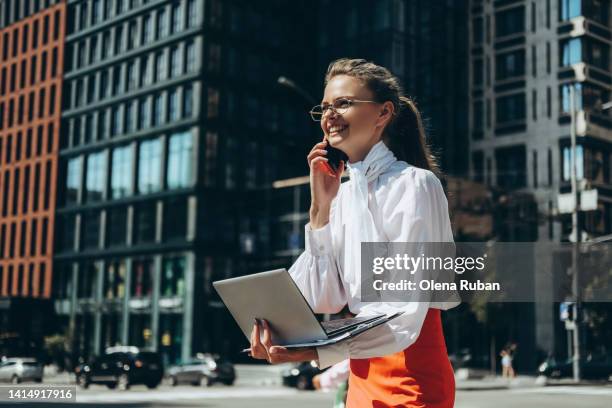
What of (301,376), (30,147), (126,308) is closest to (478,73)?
(301,376)

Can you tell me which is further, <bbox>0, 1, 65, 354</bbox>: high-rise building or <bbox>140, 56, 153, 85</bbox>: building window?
<bbox>0, 1, 65, 354</bbox>: high-rise building

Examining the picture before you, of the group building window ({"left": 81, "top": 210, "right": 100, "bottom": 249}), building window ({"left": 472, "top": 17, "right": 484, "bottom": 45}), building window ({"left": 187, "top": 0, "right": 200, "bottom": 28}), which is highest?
building window ({"left": 187, "top": 0, "right": 200, "bottom": 28})

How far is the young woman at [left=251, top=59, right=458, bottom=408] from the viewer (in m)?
2.19

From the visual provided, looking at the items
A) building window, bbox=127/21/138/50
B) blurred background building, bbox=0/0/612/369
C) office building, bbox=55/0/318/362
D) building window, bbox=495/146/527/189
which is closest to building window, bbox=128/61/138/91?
office building, bbox=55/0/318/362

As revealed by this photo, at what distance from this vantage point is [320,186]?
270cm

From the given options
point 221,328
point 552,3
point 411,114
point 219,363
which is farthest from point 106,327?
point 411,114

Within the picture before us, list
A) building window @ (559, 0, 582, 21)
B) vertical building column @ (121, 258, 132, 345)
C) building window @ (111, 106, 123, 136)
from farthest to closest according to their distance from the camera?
building window @ (111, 106, 123, 136), vertical building column @ (121, 258, 132, 345), building window @ (559, 0, 582, 21)

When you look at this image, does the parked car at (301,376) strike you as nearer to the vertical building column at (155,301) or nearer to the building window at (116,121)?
the vertical building column at (155,301)

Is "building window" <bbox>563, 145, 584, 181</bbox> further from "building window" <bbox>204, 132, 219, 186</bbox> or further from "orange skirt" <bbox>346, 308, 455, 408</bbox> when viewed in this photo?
"orange skirt" <bbox>346, 308, 455, 408</bbox>

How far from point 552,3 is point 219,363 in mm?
24851

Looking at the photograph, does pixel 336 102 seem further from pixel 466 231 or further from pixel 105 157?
pixel 105 157

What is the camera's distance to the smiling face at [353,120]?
2506mm

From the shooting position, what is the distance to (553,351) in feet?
133

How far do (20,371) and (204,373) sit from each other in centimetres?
984
